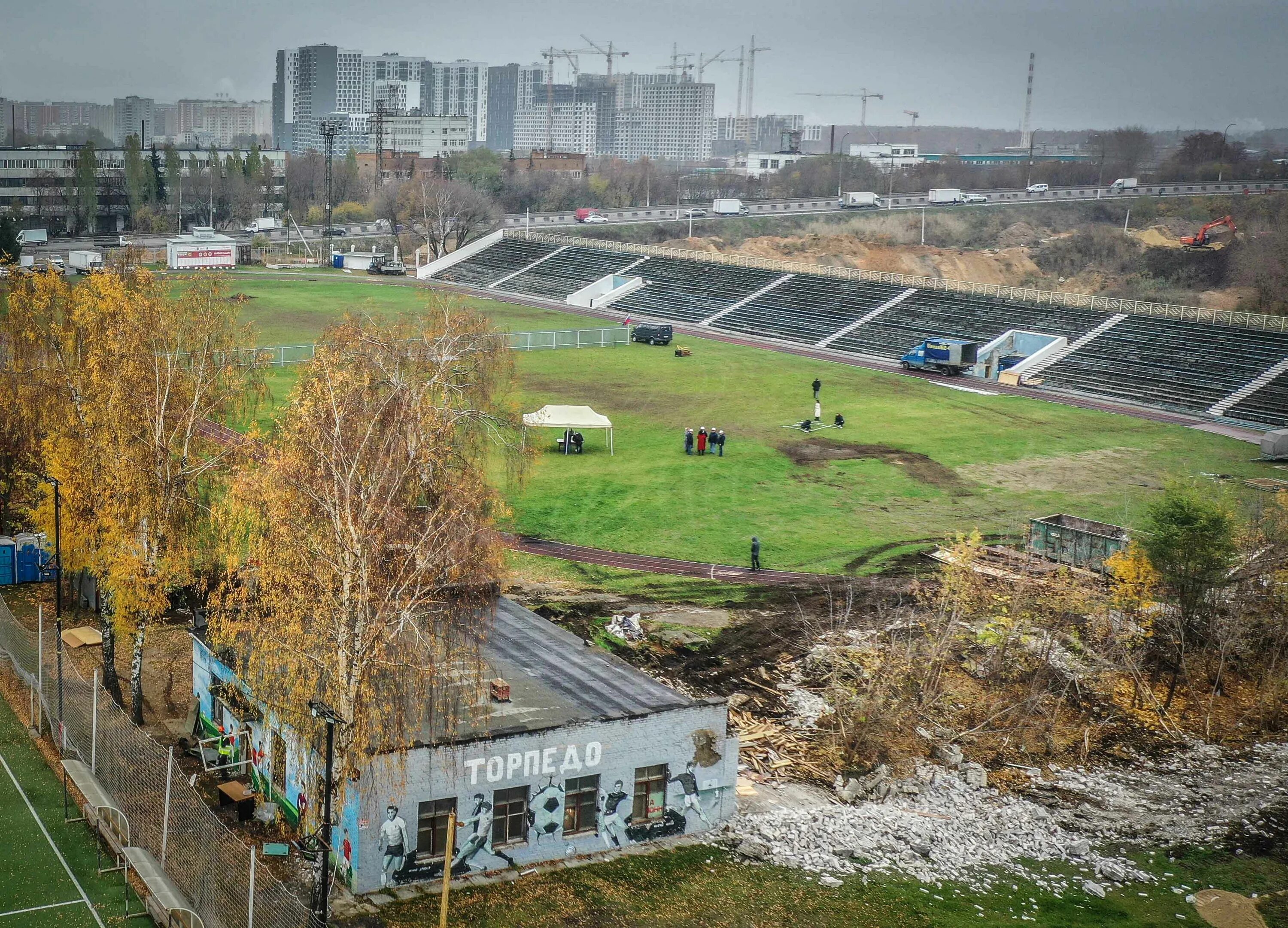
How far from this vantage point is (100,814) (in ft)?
79.0

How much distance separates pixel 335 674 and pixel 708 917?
297 inches

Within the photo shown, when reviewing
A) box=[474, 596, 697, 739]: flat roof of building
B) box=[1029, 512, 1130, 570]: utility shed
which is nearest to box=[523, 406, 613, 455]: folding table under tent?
box=[1029, 512, 1130, 570]: utility shed

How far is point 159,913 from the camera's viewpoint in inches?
840

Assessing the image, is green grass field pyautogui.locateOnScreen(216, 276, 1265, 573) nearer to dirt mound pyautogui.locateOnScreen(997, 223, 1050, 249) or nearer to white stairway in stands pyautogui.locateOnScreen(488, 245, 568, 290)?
white stairway in stands pyautogui.locateOnScreen(488, 245, 568, 290)

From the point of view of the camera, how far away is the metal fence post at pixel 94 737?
25.2m

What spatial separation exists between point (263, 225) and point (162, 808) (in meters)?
140

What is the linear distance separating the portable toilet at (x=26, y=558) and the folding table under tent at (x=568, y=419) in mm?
18667

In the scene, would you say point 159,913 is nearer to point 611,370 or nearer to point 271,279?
point 611,370

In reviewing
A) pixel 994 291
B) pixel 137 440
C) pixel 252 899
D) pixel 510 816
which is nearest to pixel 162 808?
pixel 252 899

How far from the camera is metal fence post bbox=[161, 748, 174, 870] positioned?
2208 cm

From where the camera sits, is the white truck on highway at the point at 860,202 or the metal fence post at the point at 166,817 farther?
the white truck on highway at the point at 860,202

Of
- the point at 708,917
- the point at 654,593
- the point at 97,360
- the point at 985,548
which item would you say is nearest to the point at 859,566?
the point at 985,548

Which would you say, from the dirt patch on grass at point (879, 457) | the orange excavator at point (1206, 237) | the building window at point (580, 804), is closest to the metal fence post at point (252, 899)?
the building window at point (580, 804)

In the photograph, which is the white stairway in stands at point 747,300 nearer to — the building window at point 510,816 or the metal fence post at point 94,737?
the metal fence post at point 94,737
